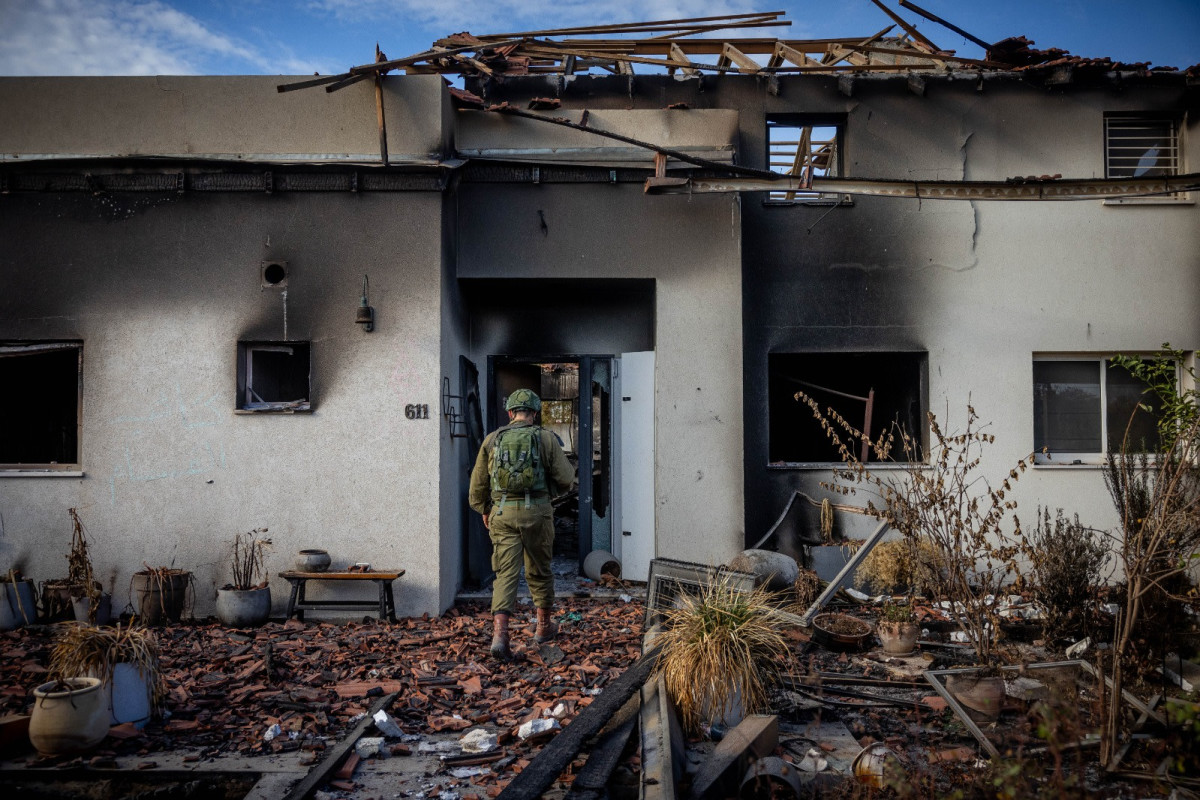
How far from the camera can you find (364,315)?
773 centimetres

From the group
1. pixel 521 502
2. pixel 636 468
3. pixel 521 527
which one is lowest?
pixel 521 527

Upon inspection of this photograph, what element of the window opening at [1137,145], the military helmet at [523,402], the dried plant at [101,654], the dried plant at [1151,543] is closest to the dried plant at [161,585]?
the dried plant at [101,654]

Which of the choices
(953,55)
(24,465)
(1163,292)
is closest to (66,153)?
(24,465)

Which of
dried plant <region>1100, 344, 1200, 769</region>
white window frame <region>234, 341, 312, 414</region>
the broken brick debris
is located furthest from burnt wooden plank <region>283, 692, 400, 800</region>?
dried plant <region>1100, 344, 1200, 769</region>

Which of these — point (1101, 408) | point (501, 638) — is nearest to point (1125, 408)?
point (1101, 408)

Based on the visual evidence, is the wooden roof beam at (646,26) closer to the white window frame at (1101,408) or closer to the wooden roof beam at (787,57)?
the wooden roof beam at (787,57)

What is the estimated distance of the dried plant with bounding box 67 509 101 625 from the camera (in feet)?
23.7

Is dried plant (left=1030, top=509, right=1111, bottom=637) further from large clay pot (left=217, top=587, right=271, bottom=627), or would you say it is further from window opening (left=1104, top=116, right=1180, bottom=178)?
large clay pot (left=217, top=587, right=271, bottom=627)

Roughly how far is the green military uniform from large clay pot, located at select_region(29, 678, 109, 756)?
2903mm

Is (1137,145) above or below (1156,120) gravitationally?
below

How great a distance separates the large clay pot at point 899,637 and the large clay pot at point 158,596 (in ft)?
21.4

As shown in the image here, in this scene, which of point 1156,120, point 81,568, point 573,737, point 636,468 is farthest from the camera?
point 1156,120

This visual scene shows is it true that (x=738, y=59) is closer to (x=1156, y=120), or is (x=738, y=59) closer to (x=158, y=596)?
(x=1156, y=120)

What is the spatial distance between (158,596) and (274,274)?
333cm
